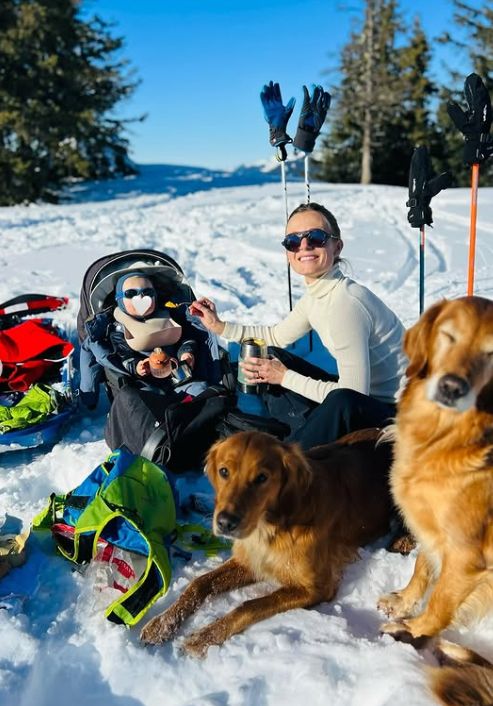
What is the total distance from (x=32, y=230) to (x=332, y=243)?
12.2 meters

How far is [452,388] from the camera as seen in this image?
210cm

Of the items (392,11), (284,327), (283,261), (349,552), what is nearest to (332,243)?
(284,327)

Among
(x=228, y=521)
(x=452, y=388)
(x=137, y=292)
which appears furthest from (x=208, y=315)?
(x=452, y=388)

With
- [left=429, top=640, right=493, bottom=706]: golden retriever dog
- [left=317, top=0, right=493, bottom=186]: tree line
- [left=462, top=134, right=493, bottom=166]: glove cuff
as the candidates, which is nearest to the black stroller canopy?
[left=462, top=134, right=493, bottom=166]: glove cuff

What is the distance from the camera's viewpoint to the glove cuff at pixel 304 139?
544 cm

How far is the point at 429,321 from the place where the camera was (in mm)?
2342

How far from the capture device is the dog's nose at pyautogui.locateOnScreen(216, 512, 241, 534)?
248 centimetres

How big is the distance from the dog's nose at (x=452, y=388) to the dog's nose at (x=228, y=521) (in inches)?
40.9

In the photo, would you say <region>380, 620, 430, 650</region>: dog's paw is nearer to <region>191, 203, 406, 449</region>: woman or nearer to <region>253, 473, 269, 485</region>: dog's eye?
<region>253, 473, 269, 485</region>: dog's eye

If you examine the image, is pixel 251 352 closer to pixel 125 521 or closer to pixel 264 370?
pixel 264 370

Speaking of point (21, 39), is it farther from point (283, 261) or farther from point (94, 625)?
point (94, 625)

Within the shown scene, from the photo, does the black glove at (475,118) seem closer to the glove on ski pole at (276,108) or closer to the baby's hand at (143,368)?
the glove on ski pole at (276,108)

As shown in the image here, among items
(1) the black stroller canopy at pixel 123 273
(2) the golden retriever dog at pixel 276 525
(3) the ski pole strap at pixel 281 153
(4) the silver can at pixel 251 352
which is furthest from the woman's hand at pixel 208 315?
(3) the ski pole strap at pixel 281 153

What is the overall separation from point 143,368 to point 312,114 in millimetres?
2916
